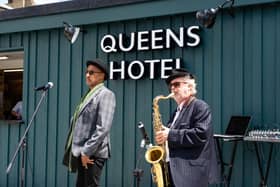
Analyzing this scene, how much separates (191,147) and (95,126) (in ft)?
3.52

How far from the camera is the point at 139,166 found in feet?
21.7

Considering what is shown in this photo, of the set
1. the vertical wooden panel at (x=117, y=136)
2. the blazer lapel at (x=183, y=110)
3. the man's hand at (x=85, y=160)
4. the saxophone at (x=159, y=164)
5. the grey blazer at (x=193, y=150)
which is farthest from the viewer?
the vertical wooden panel at (x=117, y=136)

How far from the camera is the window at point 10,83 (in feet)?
26.9

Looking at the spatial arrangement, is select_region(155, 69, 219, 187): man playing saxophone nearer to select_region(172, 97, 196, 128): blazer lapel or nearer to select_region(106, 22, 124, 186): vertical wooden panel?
select_region(172, 97, 196, 128): blazer lapel

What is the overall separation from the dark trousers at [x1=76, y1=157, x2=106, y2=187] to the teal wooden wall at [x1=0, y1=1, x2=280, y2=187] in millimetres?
1771

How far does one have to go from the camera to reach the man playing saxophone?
418cm

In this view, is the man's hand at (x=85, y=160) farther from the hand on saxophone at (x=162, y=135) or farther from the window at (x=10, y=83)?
the window at (x=10, y=83)

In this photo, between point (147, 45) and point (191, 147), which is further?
point (147, 45)

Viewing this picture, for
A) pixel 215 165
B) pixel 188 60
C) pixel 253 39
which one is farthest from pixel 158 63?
pixel 215 165

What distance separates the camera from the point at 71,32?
7.02 m

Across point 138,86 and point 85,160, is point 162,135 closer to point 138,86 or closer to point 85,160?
point 85,160

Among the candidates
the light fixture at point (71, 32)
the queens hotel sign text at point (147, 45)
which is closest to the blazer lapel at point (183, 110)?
the queens hotel sign text at point (147, 45)

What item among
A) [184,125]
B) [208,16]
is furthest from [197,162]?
[208,16]

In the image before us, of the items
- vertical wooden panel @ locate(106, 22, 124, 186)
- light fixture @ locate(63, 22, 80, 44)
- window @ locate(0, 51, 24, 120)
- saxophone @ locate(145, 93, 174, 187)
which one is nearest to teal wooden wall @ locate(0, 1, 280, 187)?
vertical wooden panel @ locate(106, 22, 124, 186)
